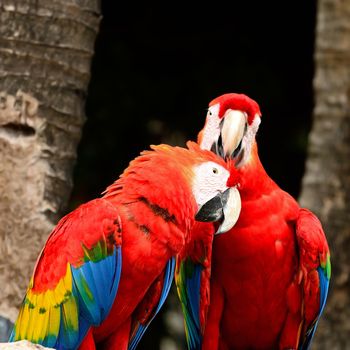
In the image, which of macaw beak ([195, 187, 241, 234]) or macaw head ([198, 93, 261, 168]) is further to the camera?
macaw head ([198, 93, 261, 168])

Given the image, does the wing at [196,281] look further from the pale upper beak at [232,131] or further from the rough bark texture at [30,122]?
the rough bark texture at [30,122]

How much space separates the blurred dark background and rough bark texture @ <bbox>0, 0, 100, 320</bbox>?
6.86 ft

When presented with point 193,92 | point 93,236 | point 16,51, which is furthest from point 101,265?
point 193,92

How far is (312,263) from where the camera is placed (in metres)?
4.13

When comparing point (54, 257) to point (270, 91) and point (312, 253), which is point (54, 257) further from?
point (270, 91)

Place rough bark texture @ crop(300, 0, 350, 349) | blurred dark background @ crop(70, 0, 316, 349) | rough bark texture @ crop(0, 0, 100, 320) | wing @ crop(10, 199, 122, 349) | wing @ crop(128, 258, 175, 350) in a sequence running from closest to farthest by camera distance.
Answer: wing @ crop(10, 199, 122, 349), wing @ crop(128, 258, 175, 350), rough bark texture @ crop(0, 0, 100, 320), rough bark texture @ crop(300, 0, 350, 349), blurred dark background @ crop(70, 0, 316, 349)

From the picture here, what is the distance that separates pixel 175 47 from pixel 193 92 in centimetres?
34

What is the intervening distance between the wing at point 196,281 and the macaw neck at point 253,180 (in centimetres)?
20

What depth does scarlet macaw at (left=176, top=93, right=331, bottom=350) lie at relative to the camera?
13.5 feet

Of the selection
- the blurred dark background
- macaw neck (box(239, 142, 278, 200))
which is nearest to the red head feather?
macaw neck (box(239, 142, 278, 200))

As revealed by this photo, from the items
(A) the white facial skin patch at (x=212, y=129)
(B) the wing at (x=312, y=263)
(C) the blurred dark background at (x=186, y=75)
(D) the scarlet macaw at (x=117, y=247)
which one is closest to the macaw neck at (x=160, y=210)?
(D) the scarlet macaw at (x=117, y=247)

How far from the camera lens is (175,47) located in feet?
22.2

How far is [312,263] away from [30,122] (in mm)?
1346

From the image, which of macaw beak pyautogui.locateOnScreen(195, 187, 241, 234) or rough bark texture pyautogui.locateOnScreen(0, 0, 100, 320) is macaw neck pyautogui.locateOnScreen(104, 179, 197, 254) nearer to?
macaw beak pyautogui.locateOnScreen(195, 187, 241, 234)
